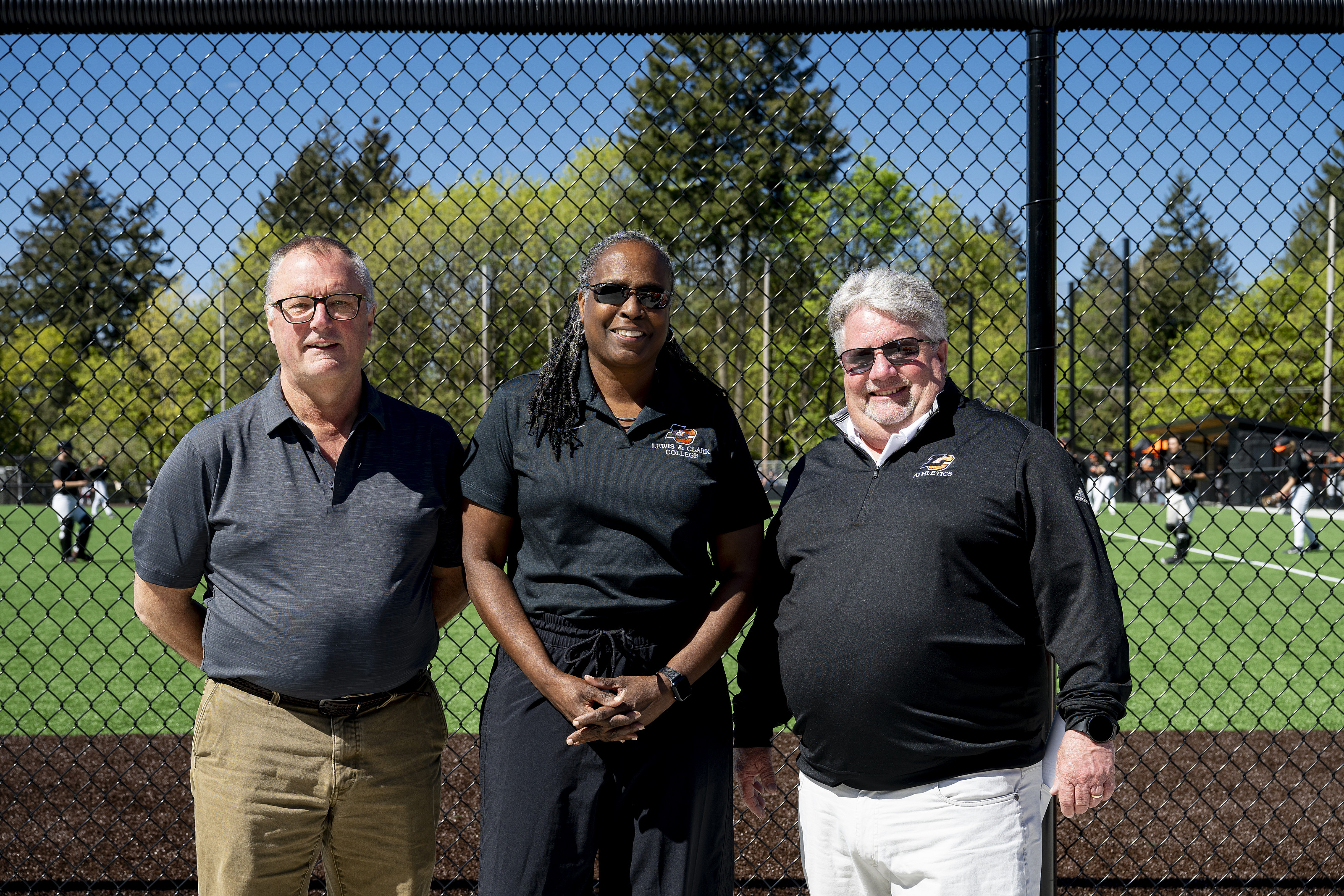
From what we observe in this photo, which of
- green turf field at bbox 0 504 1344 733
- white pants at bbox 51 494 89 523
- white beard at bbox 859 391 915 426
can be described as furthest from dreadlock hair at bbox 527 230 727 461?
white pants at bbox 51 494 89 523

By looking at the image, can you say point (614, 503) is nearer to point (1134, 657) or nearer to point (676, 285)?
point (676, 285)

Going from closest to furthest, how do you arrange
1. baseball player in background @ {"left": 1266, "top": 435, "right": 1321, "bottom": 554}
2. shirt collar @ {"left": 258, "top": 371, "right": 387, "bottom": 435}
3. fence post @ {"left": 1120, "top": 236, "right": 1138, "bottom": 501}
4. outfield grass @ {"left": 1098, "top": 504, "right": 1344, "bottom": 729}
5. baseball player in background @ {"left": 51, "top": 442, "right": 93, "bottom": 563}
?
shirt collar @ {"left": 258, "top": 371, "right": 387, "bottom": 435} → outfield grass @ {"left": 1098, "top": 504, "right": 1344, "bottom": 729} → fence post @ {"left": 1120, "top": 236, "right": 1138, "bottom": 501} → baseball player in background @ {"left": 51, "top": 442, "right": 93, "bottom": 563} → baseball player in background @ {"left": 1266, "top": 435, "right": 1321, "bottom": 554}

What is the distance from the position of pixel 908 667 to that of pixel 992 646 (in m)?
0.20

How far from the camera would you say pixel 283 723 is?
235 cm

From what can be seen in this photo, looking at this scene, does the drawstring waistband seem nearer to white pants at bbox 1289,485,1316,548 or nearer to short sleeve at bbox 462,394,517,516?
short sleeve at bbox 462,394,517,516

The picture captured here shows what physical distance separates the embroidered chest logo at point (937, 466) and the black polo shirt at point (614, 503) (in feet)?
1.37

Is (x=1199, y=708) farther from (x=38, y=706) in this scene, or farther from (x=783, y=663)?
(x=38, y=706)

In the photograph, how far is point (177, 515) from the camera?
7.75ft

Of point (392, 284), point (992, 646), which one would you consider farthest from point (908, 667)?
point (392, 284)

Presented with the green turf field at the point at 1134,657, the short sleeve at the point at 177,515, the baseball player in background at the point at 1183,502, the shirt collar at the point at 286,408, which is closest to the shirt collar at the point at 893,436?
the shirt collar at the point at 286,408

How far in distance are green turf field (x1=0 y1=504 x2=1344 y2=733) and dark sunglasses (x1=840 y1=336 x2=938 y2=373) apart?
1927mm

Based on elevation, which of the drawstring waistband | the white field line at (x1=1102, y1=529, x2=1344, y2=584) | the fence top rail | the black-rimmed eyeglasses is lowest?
the white field line at (x1=1102, y1=529, x2=1344, y2=584)

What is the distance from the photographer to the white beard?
2.32m

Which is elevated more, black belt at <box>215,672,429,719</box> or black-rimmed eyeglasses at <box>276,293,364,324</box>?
black-rimmed eyeglasses at <box>276,293,364,324</box>
